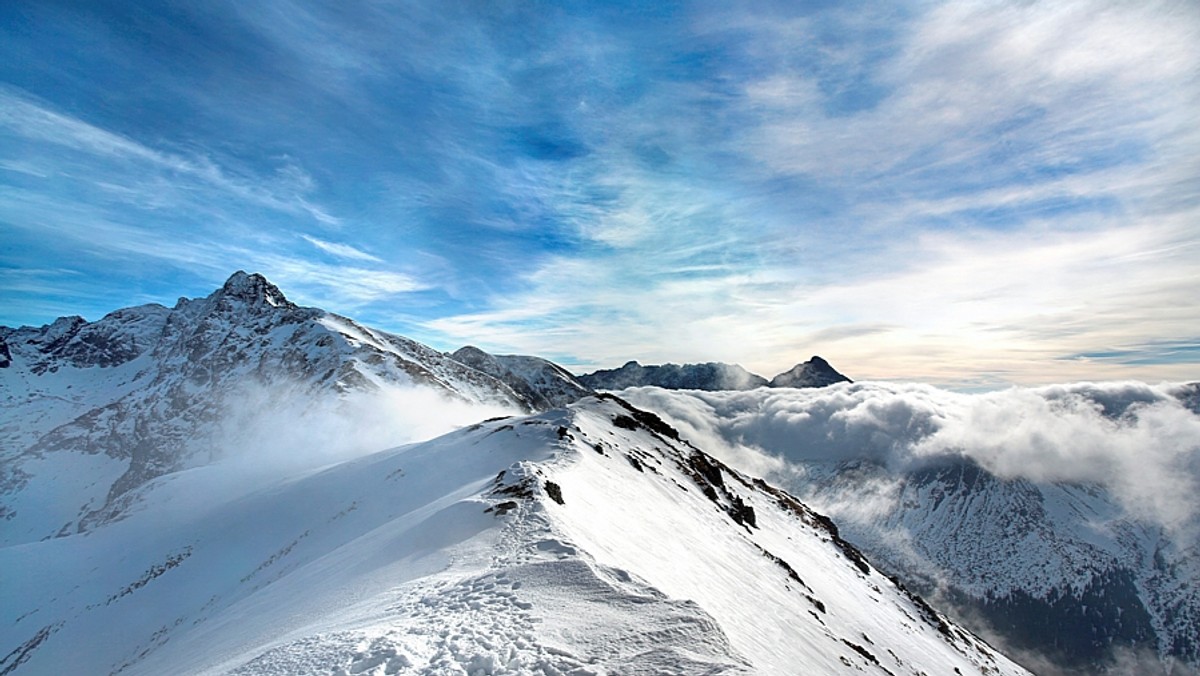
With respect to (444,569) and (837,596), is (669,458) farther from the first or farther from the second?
(444,569)

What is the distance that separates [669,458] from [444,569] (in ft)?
132

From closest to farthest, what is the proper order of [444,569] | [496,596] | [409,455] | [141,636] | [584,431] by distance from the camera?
[496,596], [444,569], [141,636], [584,431], [409,455]

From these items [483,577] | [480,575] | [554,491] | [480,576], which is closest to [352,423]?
[554,491]

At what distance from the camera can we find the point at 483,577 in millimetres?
13516

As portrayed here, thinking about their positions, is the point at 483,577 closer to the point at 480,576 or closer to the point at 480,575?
the point at 480,576

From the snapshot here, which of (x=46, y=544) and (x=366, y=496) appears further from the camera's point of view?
(x=46, y=544)

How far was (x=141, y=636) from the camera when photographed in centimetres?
3753

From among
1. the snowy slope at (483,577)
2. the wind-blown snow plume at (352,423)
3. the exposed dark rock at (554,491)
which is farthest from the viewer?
the wind-blown snow plume at (352,423)

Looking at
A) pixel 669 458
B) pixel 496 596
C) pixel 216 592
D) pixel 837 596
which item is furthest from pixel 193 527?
pixel 837 596

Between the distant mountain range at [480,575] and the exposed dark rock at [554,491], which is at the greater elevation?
the exposed dark rock at [554,491]

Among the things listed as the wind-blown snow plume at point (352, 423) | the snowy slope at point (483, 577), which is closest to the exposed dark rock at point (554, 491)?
the snowy slope at point (483, 577)

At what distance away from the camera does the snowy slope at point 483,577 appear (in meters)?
10.2

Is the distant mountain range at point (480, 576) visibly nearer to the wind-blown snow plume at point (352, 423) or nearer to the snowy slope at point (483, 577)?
the snowy slope at point (483, 577)

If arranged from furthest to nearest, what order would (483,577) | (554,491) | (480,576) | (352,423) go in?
(352,423) < (554,491) < (480,576) < (483,577)
